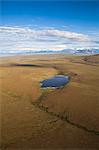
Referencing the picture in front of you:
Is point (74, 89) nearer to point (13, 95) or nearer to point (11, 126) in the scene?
point (13, 95)

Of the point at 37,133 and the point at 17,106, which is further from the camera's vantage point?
the point at 17,106

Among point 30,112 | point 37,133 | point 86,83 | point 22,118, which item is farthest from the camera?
point 86,83

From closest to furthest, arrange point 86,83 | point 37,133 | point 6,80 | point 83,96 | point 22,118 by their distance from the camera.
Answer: point 37,133 → point 22,118 → point 83,96 → point 86,83 → point 6,80

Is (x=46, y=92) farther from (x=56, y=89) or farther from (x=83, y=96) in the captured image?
(x=83, y=96)

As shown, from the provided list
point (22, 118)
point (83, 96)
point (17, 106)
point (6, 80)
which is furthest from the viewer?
point (6, 80)

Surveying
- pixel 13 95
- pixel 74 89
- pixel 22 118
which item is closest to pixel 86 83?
pixel 74 89

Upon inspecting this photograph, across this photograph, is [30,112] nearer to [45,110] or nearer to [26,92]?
[45,110]

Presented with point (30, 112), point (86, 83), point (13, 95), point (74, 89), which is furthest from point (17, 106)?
point (86, 83)

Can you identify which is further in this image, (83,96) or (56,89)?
(56,89)

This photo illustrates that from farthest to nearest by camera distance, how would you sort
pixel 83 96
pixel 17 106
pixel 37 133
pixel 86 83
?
1. pixel 86 83
2. pixel 83 96
3. pixel 17 106
4. pixel 37 133
